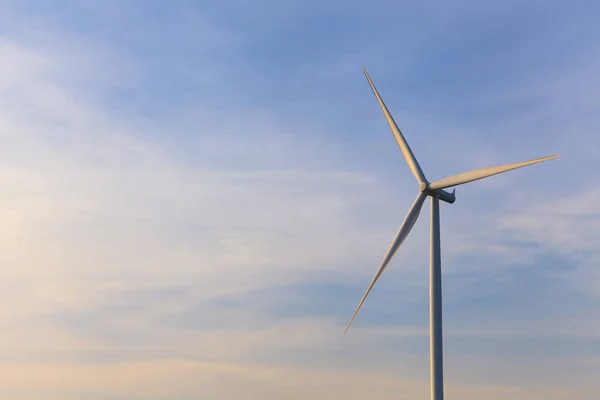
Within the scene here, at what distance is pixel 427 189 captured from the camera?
247 feet

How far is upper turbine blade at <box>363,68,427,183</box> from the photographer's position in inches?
3105

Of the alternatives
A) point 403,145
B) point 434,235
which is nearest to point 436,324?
point 434,235

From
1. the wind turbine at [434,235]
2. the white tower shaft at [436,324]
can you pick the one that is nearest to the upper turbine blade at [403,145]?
the wind turbine at [434,235]

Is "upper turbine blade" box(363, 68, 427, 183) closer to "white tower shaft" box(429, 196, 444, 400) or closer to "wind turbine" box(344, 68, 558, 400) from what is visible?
"wind turbine" box(344, 68, 558, 400)

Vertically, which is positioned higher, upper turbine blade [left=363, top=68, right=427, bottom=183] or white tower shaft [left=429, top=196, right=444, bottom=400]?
upper turbine blade [left=363, top=68, right=427, bottom=183]

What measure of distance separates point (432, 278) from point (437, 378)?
8.63 meters

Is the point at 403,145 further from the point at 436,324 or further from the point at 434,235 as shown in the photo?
the point at 436,324

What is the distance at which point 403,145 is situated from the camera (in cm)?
8262

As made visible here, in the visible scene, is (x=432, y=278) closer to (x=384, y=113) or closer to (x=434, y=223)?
(x=434, y=223)

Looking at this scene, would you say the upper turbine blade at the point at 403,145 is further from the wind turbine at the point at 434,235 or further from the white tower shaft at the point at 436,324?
the white tower shaft at the point at 436,324

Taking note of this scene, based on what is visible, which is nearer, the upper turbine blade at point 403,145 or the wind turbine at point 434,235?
the wind turbine at point 434,235

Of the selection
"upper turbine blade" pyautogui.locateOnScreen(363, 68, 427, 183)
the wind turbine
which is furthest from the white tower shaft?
"upper turbine blade" pyautogui.locateOnScreen(363, 68, 427, 183)

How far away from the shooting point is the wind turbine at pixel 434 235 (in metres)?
69.8

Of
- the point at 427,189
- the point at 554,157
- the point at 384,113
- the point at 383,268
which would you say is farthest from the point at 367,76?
the point at 554,157
